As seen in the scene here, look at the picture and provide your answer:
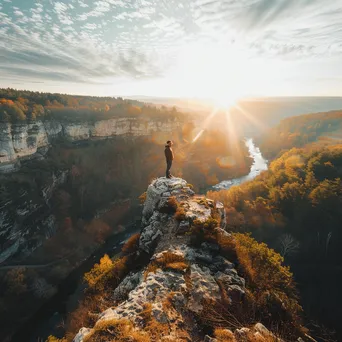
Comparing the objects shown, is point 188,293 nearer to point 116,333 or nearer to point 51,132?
point 116,333

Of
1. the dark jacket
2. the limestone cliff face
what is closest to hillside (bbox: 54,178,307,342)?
the dark jacket

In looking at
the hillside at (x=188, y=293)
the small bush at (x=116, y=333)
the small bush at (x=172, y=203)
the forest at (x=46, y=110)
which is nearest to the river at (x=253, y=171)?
the forest at (x=46, y=110)

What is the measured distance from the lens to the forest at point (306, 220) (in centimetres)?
2938

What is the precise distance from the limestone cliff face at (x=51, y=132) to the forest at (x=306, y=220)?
4288 cm

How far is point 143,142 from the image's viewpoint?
Result: 3425 inches

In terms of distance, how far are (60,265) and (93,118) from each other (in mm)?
50496

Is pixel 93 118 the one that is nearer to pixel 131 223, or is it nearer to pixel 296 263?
pixel 131 223

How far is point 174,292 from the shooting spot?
7762 millimetres

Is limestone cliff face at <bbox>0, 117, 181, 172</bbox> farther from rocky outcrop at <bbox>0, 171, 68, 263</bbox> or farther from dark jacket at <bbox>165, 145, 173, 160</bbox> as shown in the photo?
dark jacket at <bbox>165, 145, 173, 160</bbox>

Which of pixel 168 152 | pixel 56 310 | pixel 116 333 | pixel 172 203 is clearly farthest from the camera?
pixel 56 310

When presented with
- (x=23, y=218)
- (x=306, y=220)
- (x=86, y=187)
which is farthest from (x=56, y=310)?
(x=306, y=220)

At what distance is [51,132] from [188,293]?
6690cm

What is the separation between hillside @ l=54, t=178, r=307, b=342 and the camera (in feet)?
20.7

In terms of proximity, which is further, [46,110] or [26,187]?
[46,110]
